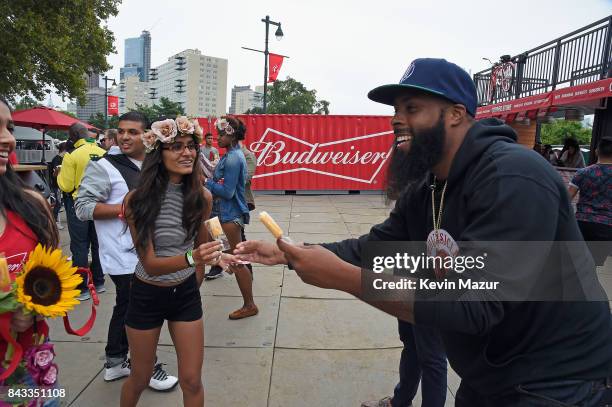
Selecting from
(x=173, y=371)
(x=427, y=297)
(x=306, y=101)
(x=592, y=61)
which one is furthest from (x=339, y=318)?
(x=306, y=101)

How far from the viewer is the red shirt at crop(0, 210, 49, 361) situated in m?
1.82

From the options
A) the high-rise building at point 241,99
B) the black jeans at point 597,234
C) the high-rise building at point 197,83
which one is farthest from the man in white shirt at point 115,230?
the high-rise building at point 241,99

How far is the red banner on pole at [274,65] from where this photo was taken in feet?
60.8

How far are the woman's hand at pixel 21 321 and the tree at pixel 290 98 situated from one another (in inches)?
2005

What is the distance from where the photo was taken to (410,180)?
184cm

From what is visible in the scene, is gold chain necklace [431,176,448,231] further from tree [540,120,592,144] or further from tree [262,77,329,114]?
tree [540,120,592,144]

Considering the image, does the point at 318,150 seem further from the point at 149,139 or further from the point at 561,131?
the point at 561,131

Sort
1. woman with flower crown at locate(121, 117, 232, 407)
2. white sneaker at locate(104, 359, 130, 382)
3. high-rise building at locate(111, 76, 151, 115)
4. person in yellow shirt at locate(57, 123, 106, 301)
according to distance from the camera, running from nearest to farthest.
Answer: woman with flower crown at locate(121, 117, 232, 407) → white sneaker at locate(104, 359, 130, 382) → person in yellow shirt at locate(57, 123, 106, 301) → high-rise building at locate(111, 76, 151, 115)

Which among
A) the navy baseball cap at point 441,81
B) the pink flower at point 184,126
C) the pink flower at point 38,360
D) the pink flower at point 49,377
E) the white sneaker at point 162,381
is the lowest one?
the white sneaker at point 162,381

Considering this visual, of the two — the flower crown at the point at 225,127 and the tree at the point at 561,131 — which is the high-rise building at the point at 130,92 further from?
the flower crown at the point at 225,127

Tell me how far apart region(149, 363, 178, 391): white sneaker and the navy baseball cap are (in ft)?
9.19

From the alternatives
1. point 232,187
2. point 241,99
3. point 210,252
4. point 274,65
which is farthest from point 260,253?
point 241,99

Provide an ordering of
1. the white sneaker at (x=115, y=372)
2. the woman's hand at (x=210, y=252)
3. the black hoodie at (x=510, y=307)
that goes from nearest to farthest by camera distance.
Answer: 1. the black hoodie at (x=510, y=307)
2. the woman's hand at (x=210, y=252)
3. the white sneaker at (x=115, y=372)

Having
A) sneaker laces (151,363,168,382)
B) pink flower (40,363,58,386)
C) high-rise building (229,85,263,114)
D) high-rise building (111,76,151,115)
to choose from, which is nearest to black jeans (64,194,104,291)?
sneaker laces (151,363,168,382)
